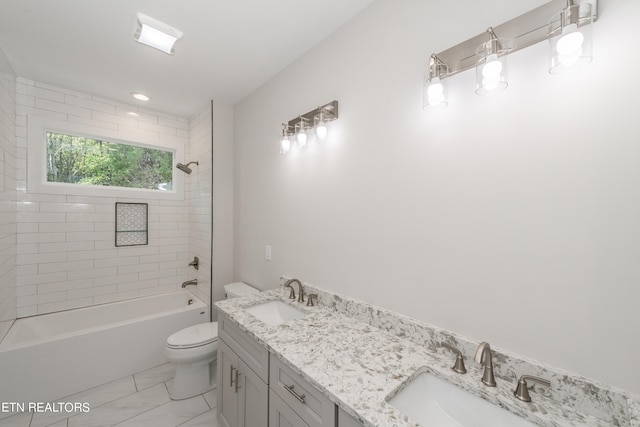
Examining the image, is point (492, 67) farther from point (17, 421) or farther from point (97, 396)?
point (17, 421)

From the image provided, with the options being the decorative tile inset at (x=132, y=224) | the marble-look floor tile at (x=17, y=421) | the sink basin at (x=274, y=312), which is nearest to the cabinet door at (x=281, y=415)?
the sink basin at (x=274, y=312)

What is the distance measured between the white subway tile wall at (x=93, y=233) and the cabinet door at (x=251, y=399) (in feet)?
5.11

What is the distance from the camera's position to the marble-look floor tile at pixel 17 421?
5.63 ft

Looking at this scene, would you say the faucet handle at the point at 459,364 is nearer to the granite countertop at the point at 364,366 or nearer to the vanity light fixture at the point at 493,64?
the granite countertop at the point at 364,366

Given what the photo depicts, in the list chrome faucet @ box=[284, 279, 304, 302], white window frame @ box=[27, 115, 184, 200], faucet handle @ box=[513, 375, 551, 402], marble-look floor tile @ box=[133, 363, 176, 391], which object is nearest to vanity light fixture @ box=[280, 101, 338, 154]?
chrome faucet @ box=[284, 279, 304, 302]

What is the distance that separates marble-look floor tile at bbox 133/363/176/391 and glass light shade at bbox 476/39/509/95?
3066 millimetres

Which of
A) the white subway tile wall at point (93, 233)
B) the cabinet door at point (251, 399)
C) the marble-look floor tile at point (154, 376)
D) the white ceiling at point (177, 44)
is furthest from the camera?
the white subway tile wall at point (93, 233)

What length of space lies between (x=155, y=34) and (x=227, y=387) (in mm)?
2308

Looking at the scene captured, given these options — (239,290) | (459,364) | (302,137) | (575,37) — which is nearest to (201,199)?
(239,290)

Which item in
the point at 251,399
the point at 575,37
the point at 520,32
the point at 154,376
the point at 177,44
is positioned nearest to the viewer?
the point at 575,37

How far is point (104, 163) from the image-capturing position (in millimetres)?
2746

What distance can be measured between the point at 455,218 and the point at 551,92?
54 centimetres

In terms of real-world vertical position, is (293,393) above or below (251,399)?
above

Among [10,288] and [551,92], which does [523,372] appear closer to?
[551,92]
